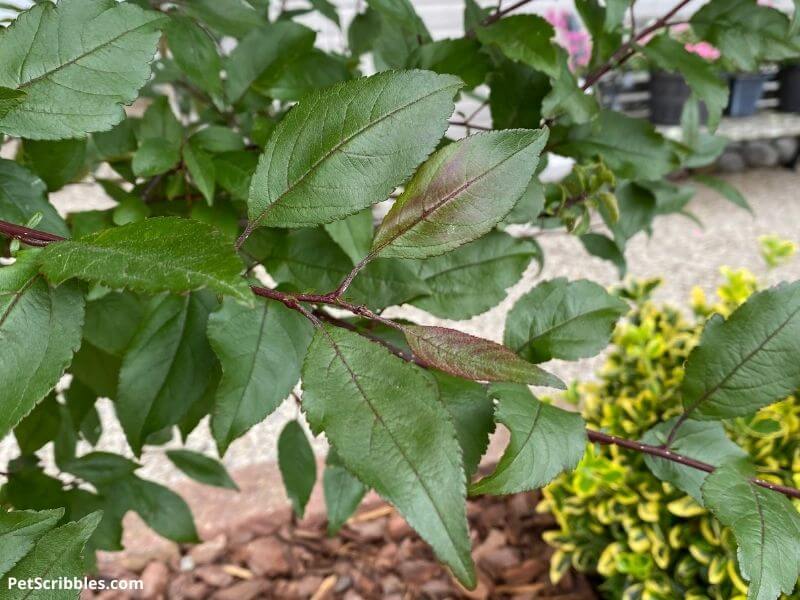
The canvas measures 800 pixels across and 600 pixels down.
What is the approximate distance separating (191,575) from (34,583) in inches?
41.9

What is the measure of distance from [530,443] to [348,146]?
20 cm

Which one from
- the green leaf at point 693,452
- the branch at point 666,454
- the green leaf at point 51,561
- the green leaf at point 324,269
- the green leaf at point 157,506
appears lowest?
the green leaf at point 157,506

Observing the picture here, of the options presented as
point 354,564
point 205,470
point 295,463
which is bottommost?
point 354,564

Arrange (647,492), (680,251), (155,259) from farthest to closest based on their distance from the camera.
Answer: (680,251)
(647,492)
(155,259)

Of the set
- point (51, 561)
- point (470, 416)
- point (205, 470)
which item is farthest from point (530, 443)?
point (205, 470)

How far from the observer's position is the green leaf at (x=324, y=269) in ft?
1.69

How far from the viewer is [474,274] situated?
0.58 metres

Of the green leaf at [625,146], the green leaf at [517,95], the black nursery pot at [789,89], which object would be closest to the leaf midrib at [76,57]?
the green leaf at [517,95]

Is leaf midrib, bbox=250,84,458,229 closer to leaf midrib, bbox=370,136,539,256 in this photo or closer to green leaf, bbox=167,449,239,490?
leaf midrib, bbox=370,136,539,256

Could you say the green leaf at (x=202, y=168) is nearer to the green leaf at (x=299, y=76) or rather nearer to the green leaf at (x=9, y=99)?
the green leaf at (x=299, y=76)

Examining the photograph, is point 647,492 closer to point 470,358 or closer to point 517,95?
point 517,95

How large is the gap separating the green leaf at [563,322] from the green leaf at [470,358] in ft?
0.60

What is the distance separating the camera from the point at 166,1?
0.63m

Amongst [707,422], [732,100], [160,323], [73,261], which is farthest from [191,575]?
[732,100]
